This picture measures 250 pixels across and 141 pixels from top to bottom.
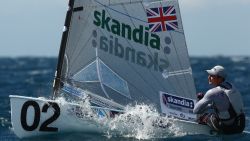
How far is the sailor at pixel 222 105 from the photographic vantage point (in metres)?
10.6

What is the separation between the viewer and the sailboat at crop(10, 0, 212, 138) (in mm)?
11031

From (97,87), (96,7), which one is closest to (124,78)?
(97,87)

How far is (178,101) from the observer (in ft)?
37.0

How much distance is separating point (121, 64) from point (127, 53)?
0.20 meters

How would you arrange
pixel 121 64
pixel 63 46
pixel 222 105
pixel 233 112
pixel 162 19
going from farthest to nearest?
pixel 121 64, pixel 63 46, pixel 162 19, pixel 233 112, pixel 222 105

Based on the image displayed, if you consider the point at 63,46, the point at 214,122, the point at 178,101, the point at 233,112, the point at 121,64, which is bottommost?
the point at 214,122

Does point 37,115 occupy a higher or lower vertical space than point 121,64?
lower

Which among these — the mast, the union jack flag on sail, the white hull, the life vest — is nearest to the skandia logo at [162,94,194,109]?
the white hull

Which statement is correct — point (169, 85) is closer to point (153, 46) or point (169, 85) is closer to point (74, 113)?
point (153, 46)

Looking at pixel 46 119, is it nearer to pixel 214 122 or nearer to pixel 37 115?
pixel 37 115

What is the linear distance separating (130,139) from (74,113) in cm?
92

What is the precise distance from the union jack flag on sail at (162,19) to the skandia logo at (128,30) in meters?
0.12

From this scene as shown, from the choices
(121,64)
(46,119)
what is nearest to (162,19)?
(121,64)

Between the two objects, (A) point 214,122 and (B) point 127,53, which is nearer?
(A) point 214,122
